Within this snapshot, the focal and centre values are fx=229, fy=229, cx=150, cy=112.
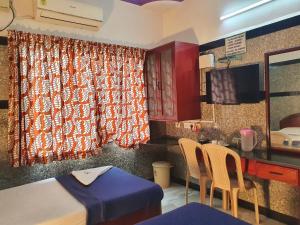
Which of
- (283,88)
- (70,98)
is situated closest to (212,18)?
(283,88)

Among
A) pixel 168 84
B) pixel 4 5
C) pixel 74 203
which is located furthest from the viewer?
pixel 168 84

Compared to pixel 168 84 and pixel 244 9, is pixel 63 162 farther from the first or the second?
pixel 244 9

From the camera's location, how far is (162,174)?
12.0 feet

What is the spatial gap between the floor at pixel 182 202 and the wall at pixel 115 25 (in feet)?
7.78

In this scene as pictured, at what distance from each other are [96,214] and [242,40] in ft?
8.24

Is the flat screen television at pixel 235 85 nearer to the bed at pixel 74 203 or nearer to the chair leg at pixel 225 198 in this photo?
the chair leg at pixel 225 198

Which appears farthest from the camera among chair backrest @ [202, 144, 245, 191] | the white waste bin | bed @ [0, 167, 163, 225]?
the white waste bin

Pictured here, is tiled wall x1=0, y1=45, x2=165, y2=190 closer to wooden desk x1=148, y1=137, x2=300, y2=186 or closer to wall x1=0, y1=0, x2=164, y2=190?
wall x1=0, y1=0, x2=164, y2=190

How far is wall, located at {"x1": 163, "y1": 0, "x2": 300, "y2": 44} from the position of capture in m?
2.53

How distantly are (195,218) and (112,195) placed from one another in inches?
31.8

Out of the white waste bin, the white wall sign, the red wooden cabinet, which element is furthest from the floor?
the white wall sign

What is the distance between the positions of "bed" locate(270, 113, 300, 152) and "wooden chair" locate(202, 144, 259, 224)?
0.55m

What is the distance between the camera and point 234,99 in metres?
2.84

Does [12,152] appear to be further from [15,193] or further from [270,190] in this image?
[270,190]
